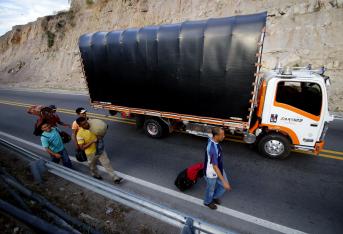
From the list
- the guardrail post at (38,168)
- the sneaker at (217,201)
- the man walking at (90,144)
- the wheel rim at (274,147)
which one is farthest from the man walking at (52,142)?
the wheel rim at (274,147)

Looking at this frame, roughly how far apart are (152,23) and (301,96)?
63.7 feet

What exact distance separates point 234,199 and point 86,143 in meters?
3.69

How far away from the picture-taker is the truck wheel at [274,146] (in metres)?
6.01

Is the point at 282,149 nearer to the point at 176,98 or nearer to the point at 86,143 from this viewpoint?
the point at 176,98

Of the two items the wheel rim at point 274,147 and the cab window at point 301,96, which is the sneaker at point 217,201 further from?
the cab window at point 301,96

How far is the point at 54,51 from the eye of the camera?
29547 millimetres

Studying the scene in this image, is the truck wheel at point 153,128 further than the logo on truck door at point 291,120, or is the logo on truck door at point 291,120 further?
the truck wheel at point 153,128

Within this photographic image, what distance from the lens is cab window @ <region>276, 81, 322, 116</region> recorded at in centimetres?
557

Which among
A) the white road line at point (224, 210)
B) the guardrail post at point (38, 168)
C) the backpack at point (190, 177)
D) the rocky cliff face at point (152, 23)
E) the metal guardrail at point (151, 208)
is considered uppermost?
the rocky cliff face at point (152, 23)

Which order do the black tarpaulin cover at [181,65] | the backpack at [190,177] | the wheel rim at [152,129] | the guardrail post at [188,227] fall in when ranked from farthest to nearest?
the wheel rim at [152,129] → the black tarpaulin cover at [181,65] → the backpack at [190,177] → the guardrail post at [188,227]

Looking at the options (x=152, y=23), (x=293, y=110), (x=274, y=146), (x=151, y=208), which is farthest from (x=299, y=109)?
(x=152, y=23)

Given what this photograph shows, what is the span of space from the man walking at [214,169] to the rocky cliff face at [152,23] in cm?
961

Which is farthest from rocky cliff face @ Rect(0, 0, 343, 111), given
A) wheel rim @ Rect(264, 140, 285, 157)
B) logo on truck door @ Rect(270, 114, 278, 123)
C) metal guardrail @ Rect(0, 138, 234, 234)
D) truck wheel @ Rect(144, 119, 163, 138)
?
metal guardrail @ Rect(0, 138, 234, 234)

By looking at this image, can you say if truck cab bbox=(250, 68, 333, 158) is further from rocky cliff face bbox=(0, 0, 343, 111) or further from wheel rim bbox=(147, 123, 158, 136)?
rocky cliff face bbox=(0, 0, 343, 111)
